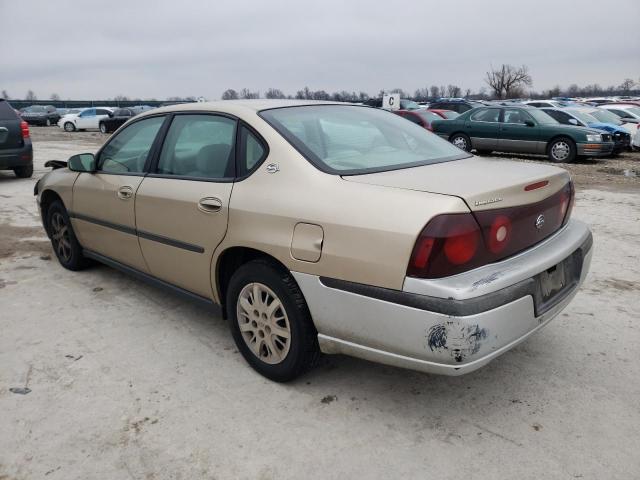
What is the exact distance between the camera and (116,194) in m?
3.74

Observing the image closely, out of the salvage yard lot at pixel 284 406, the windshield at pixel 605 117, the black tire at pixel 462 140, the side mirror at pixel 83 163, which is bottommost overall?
the salvage yard lot at pixel 284 406

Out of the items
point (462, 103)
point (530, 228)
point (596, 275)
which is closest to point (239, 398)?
point (530, 228)

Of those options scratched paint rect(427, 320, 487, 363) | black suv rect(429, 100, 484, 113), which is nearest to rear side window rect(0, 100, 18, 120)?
scratched paint rect(427, 320, 487, 363)

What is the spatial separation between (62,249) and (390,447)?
3.69 metres

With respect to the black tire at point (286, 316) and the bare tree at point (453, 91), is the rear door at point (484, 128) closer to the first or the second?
the black tire at point (286, 316)

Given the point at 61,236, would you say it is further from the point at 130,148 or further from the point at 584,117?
the point at 584,117

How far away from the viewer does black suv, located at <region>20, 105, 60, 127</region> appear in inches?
1362

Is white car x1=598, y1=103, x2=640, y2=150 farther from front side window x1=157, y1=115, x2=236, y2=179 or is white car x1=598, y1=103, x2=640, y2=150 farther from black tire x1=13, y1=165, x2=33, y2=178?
black tire x1=13, y1=165, x2=33, y2=178

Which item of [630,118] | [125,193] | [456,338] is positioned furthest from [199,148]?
[630,118]

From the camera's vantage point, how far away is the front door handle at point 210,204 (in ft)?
9.55

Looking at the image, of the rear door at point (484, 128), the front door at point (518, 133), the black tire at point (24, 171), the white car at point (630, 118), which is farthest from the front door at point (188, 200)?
the white car at point (630, 118)

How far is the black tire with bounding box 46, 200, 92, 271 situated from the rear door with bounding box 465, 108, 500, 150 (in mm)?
11511

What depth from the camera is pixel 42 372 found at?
2994mm

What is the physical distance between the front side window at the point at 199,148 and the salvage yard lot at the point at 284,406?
3.53ft
